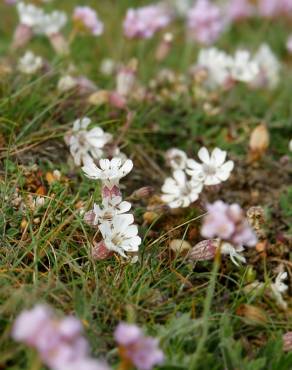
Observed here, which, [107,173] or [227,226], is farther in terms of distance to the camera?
[107,173]

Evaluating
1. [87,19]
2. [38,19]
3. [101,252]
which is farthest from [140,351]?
[38,19]

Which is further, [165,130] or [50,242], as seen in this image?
[165,130]

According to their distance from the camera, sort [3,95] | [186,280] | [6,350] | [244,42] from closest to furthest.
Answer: [6,350] < [186,280] < [3,95] < [244,42]

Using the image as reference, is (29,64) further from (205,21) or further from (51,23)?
(205,21)

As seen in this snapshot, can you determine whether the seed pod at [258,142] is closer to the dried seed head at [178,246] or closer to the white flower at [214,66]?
the white flower at [214,66]

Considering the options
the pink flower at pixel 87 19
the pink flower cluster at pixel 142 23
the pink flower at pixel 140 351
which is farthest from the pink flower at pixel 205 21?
the pink flower at pixel 140 351

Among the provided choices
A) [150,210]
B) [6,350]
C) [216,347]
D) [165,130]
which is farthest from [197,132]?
[6,350]

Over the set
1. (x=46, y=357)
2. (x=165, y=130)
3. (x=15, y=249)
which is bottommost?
(x=165, y=130)

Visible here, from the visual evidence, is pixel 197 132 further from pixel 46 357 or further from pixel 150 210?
pixel 46 357
